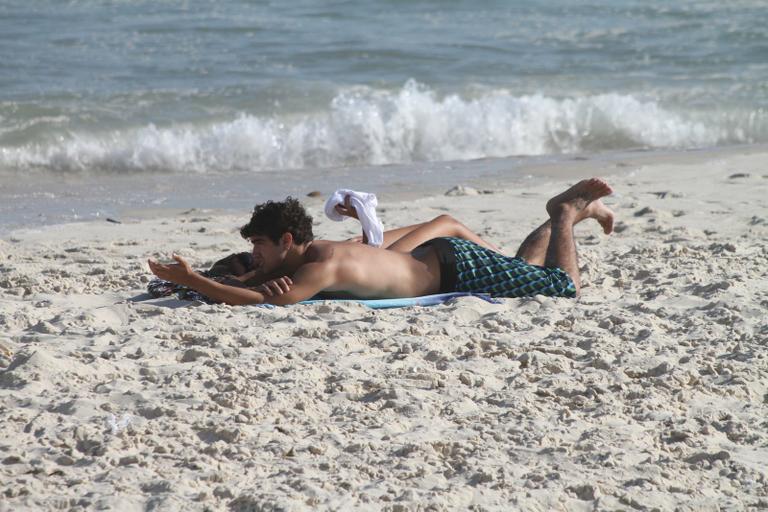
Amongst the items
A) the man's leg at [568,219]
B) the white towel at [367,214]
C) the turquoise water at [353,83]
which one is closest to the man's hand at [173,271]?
the white towel at [367,214]

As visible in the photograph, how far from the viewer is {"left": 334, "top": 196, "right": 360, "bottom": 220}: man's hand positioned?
540cm

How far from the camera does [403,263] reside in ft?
16.5

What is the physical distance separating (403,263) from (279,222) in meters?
0.69

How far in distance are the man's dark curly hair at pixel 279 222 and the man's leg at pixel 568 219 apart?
4.36 ft

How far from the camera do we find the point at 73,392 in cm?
363

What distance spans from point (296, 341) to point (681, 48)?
38.8 ft

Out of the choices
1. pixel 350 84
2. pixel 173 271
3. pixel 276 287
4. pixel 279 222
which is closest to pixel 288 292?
pixel 276 287

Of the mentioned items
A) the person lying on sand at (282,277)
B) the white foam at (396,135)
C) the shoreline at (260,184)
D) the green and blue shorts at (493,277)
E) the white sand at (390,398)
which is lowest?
the white sand at (390,398)

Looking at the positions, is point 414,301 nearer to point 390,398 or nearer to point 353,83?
point 390,398

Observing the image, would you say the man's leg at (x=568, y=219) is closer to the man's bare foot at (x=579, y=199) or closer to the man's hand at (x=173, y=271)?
the man's bare foot at (x=579, y=199)

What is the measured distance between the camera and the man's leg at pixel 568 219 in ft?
17.5

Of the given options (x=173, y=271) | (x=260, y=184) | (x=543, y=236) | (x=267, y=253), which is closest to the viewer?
(x=173, y=271)

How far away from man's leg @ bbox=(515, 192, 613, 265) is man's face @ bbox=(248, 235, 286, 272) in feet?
4.50

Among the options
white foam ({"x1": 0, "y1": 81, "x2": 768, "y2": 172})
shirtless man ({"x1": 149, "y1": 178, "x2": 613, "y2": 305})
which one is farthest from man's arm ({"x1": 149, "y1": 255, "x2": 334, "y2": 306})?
white foam ({"x1": 0, "y1": 81, "x2": 768, "y2": 172})
